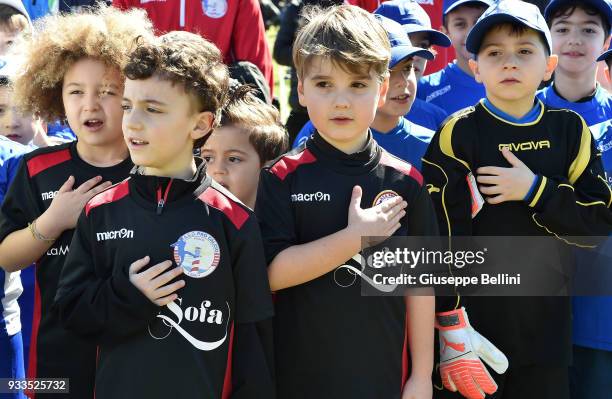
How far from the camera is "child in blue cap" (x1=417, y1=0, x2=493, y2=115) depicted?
4.96m

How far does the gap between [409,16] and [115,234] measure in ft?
8.00

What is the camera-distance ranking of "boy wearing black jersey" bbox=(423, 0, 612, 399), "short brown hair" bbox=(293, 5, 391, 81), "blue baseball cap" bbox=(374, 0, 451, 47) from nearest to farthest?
"short brown hair" bbox=(293, 5, 391, 81)
"boy wearing black jersey" bbox=(423, 0, 612, 399)
"blue baseball cap" bbox=(374, 0, 451, 47)

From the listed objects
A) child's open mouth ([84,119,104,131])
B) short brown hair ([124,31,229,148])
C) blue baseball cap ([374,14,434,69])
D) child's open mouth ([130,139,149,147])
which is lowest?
child's open mouth ([130,139,149,147])

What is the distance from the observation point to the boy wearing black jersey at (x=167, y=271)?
2904 mm

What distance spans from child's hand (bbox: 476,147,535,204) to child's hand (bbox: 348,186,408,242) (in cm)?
51

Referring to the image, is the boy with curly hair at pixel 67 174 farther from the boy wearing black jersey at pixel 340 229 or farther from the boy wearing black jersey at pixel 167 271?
the boy wearing black jersey at pixel 340 229

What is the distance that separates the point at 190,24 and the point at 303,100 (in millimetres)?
2096

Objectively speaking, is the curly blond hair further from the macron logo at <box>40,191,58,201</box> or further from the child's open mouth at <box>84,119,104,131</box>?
the macron logo at <box>40,191,58,201</box>

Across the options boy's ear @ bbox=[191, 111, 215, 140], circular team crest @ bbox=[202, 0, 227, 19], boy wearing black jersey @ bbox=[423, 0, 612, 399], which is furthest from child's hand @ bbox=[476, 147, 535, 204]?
circular team crest @ bbox=[202, 0, 227, 19]

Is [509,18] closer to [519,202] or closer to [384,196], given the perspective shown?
[519,202]

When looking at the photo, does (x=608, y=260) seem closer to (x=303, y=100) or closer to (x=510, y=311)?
(x=510, y=311)

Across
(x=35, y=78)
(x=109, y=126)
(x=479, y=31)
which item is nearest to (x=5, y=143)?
(x=35, y=78)

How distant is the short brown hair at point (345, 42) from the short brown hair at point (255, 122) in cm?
70

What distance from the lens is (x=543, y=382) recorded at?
12.0 feet
